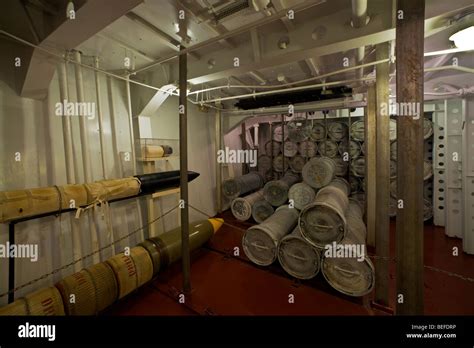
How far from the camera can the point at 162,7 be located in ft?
6.93

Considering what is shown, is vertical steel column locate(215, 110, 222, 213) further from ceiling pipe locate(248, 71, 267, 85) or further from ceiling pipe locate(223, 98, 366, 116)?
ceiling pipe locate(248, 71, 267, 85)

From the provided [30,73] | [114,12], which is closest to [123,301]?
[30,73]

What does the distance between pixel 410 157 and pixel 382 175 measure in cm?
160

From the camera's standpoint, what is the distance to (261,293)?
3.02 meters

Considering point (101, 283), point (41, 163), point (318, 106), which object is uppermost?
point (318, 106)

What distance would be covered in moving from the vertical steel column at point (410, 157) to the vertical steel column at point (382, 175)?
4.87ft

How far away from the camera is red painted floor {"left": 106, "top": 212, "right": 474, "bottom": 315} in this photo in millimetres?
2674

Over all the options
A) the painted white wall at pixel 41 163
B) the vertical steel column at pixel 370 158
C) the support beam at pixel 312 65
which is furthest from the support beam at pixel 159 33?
the vertical steel column at pixel 370 158

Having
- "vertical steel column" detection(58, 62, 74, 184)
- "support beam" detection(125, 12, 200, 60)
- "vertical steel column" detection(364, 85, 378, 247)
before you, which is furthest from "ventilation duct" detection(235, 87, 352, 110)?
"vertical steel column" detection(58, 62, 74, 184)

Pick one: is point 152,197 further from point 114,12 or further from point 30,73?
point 114,12

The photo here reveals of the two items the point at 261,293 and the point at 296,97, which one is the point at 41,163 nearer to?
the point at 261,293

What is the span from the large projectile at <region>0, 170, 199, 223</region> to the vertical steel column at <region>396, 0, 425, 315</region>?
3.13m

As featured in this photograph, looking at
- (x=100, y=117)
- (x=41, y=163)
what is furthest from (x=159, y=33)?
(x=41, y=163)

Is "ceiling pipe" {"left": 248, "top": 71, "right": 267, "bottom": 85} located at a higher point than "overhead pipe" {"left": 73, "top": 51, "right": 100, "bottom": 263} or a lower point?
higher
